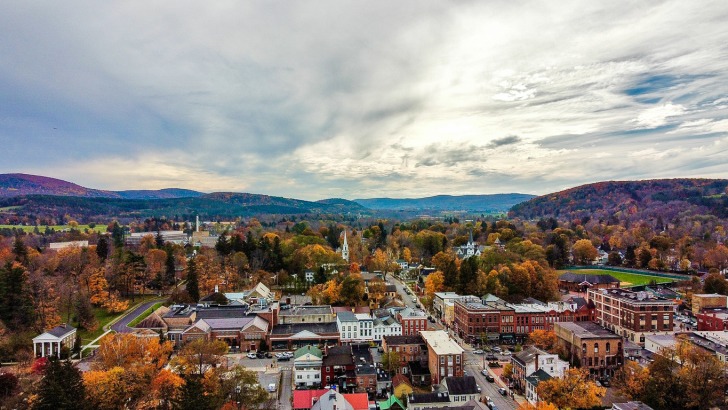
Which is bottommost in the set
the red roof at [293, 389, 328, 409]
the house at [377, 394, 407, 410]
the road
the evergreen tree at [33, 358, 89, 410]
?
the house at [377, 394, 407, 410]

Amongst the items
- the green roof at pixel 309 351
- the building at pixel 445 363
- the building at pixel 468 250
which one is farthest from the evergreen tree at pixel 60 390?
the building at pixel 468 250

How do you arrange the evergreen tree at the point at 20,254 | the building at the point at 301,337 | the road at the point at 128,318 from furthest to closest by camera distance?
the evergreen tree at the point at 20,254 → the road at the point at 128,318 → the building at the point at 301,337

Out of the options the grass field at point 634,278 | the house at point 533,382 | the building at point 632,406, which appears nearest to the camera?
the building at point 632,406

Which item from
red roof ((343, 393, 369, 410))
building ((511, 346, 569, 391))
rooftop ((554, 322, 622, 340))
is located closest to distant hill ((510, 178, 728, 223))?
rooftop ((554, 322, 622, 340))

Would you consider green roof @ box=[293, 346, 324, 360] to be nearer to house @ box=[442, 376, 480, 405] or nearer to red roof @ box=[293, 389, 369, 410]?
red roof @ box=[293, 389, 369, 410]

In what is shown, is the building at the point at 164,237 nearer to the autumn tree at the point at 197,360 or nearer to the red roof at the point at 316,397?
the autumn tree at the point at 197,360

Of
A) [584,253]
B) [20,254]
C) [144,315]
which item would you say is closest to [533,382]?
[144,315]
